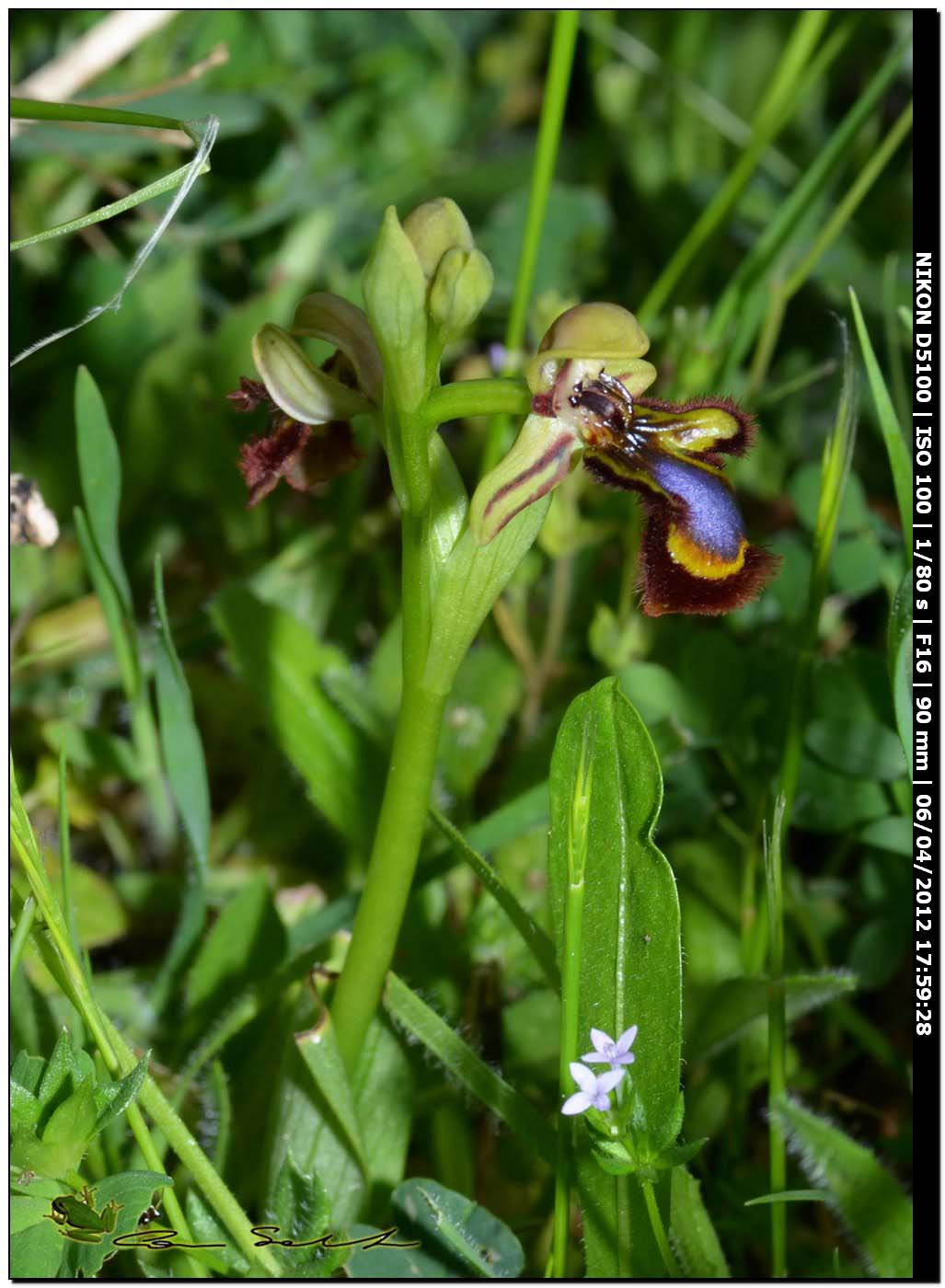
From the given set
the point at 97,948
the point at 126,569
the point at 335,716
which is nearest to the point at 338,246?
the point at 126,569

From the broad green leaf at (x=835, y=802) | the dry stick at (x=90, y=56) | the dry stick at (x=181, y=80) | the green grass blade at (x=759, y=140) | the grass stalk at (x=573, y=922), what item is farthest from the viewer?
the dry stick at (x=90, y=56)

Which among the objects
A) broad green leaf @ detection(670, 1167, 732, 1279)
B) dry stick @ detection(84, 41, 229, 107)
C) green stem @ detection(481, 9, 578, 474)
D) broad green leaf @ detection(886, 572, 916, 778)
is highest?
dry stick @ detection(84, 41, 229, 107)

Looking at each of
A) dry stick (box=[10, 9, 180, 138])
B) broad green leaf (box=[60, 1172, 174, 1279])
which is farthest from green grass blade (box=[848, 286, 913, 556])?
dry stick (box=[10, 9, 180, 138])

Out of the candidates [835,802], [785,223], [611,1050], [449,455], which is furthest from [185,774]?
[785,223]

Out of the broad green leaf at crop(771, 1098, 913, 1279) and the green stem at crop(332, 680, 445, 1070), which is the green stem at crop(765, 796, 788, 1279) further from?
the green stem at crop(332, 680, 445, 1070)

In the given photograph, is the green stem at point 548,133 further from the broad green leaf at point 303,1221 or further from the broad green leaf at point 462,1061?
the broad green leaf at point 303,1221

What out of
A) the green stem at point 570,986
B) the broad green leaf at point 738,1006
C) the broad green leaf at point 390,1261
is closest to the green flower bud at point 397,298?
the green stem at point 570,986
